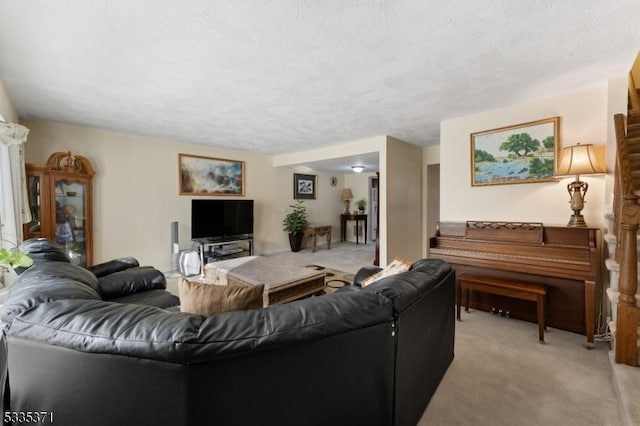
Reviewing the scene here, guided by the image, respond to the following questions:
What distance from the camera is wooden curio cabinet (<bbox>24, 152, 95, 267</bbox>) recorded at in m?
3.35

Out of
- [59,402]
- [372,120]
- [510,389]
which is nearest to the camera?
[59,402]

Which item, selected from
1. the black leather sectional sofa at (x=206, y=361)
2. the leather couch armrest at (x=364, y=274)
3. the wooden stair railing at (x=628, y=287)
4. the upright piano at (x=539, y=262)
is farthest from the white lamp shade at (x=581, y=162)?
the black leather sectional sofa at (x=206, y=361)

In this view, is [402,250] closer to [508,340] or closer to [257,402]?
[508,340]

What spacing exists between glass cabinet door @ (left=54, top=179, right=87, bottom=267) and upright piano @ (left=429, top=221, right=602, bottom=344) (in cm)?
468

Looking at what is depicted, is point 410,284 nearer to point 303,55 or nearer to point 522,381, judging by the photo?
point 522,381

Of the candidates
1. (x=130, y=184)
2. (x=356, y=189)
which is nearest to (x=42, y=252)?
(x=130, y=184)

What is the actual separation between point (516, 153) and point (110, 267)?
430 cm

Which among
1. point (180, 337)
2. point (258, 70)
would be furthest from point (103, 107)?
point (180, 337)

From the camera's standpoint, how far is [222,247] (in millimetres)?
5176

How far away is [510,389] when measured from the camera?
1.79m

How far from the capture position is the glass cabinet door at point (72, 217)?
11.7 ft

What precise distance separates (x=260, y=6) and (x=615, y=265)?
2940mm

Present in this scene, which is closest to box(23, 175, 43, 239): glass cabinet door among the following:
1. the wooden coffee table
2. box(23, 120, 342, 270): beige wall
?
box(23, 120, 342, 270): beige wall

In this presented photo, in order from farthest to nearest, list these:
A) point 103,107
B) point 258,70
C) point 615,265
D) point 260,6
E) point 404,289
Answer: point 103,107 → point 258,70 → point 615,265 → point 260,6 → point 404,289
